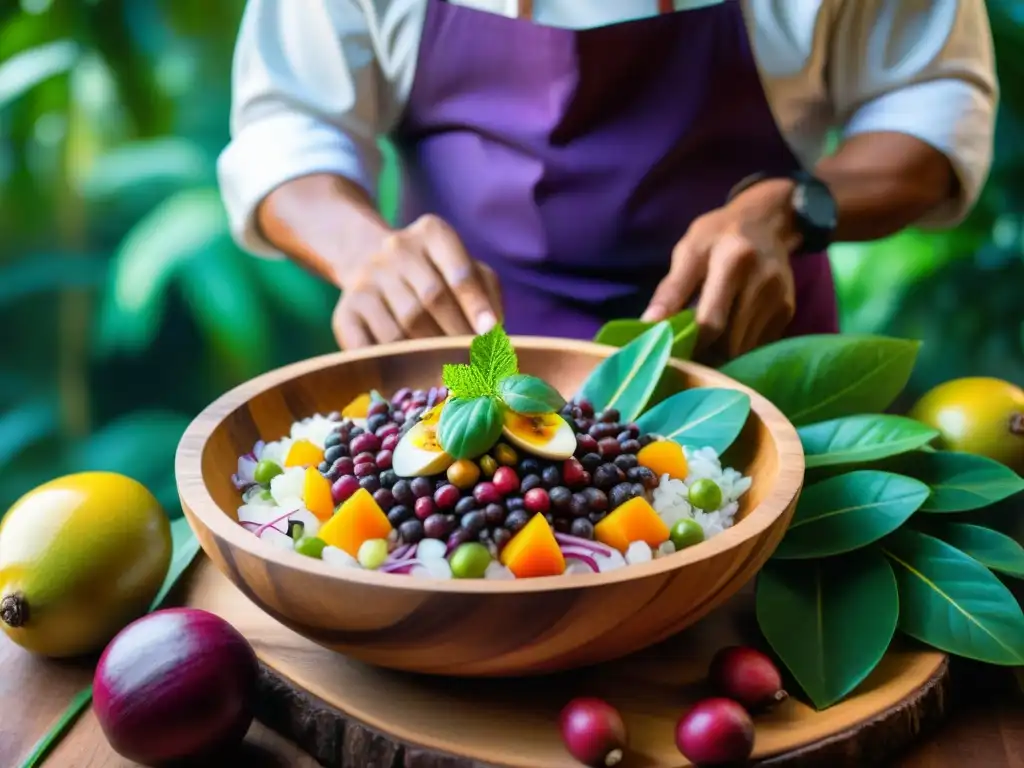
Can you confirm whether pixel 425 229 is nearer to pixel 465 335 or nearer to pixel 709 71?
pixel 465 335

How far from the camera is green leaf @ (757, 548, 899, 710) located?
2.40ft

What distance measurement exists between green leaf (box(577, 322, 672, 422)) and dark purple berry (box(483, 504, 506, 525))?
26cm

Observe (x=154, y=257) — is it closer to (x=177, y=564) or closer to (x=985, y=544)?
(x=177, y=564)

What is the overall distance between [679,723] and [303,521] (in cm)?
32

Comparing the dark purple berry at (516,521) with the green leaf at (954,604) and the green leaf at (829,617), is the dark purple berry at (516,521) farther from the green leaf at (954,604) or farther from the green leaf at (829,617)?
the green leaf at (954,604)

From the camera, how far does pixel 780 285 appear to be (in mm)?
1157

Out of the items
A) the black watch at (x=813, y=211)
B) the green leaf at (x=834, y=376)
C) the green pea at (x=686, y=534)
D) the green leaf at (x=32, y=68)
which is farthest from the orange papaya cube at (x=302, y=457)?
the green leaf at (x=32, y=68)

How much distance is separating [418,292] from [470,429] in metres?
0.41

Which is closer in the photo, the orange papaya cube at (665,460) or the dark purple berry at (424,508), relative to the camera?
the dark purple berry at (424,508)

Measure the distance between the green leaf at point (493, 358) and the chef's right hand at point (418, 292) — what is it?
269mm

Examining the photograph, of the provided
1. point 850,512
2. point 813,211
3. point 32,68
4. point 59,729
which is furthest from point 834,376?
point 32,68

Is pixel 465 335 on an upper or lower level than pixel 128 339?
upper

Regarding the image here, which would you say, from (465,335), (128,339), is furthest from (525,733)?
(128,339)

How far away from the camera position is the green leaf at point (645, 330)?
41.6 inches
